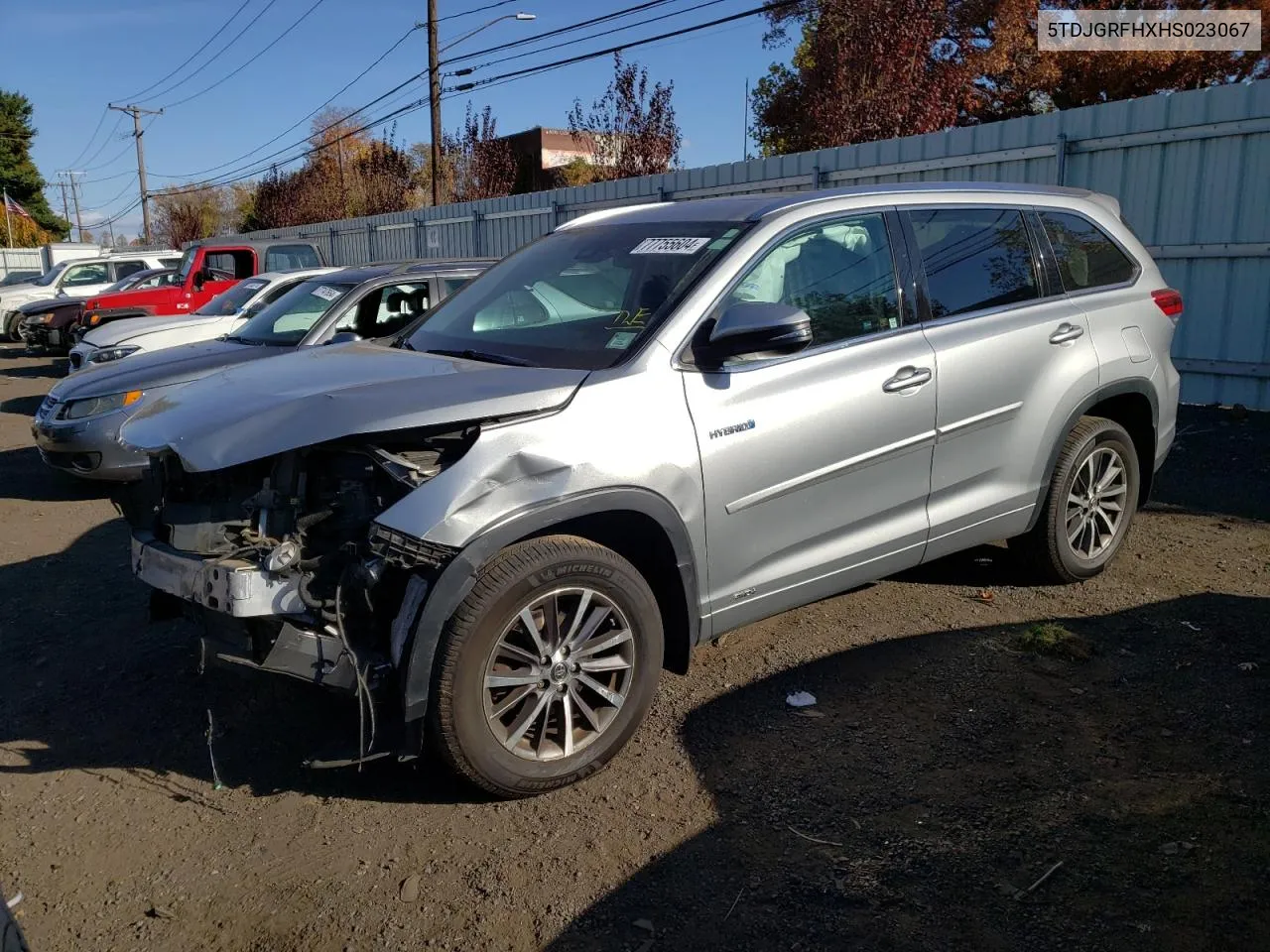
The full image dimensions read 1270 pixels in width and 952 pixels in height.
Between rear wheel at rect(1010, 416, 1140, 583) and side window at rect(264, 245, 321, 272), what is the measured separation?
11.4m

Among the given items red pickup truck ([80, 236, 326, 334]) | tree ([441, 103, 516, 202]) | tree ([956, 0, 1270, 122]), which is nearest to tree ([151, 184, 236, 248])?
tree ([441, 103, 516, 202])

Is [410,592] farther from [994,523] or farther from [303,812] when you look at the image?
[994,523]

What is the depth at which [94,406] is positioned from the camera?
7383 mm

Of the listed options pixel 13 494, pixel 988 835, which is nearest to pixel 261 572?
pixel 988 835

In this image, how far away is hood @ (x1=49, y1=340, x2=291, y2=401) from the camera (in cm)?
746

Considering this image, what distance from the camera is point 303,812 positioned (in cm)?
342

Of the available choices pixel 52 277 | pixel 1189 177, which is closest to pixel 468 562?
pixel 1189 177

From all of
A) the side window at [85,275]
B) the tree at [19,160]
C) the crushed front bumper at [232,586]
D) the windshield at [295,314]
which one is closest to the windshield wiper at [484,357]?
the crushed front bumper at [232,586]

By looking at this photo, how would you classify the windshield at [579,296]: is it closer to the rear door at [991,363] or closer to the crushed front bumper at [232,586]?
the rear door at [991,363]

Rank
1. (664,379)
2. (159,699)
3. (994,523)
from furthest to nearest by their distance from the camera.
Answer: (994,523)
(159,699)
(664,379)

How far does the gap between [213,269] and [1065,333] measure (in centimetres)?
1266

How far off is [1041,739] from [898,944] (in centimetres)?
131

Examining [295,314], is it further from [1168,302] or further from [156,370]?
[1168,302]

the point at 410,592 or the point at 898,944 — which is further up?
the point at 410,592
